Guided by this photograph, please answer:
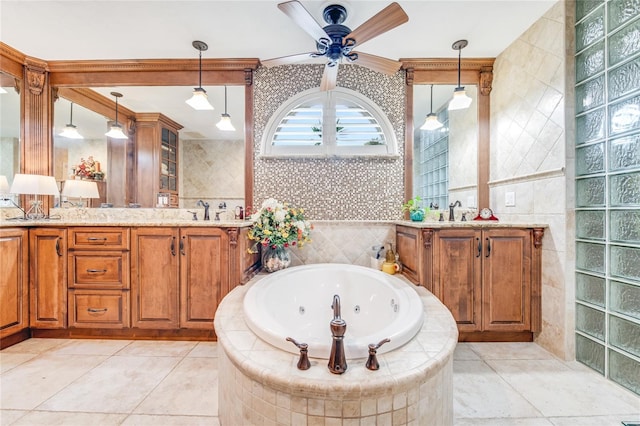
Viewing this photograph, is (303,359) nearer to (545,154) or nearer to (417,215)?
(417,215)

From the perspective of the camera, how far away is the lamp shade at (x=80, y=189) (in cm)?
277

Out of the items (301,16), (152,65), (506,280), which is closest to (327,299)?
(506,280)

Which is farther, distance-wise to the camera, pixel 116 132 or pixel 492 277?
pixel 116 132

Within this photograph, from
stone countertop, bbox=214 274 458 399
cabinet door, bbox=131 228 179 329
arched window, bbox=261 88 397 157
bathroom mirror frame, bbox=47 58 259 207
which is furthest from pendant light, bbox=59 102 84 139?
stone countertop, bbox=214 274 458 399

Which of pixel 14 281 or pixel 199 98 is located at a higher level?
pixel 199 98

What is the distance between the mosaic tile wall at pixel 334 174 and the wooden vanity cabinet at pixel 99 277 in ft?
4.40

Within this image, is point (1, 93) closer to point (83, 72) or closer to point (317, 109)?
point (83, 72)

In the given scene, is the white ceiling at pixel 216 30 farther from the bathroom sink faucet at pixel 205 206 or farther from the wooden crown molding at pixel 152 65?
the bathroom sink faucet at pixel 205 206

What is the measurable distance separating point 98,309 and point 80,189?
133 cm

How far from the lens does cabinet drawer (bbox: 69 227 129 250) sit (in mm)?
2225

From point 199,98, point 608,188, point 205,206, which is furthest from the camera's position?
point 205,206

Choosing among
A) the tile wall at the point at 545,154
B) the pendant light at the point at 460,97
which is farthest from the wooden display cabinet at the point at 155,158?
the tile wall at the point at 545,154

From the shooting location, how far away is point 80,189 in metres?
2.78

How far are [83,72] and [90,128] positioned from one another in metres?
0.56
